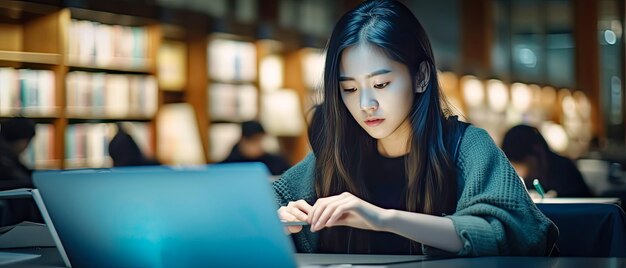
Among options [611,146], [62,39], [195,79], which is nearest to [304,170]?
[62,39]

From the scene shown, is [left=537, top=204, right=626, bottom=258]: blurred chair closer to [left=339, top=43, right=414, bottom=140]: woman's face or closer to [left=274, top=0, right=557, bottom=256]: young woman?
[left=274, top=0, right=557, bottom=256]: young woman

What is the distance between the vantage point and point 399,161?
2.24m

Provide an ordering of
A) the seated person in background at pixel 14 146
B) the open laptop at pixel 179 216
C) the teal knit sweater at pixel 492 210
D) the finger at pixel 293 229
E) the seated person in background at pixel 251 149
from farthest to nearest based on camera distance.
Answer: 1. the seated person in background at pixel 251 149
2. the seated person in background at pixel 14 146
3. the finger at pixel 293 229
4. the teal knit sweater at pixel 492 210
5. the open laptop at pixel 179 216

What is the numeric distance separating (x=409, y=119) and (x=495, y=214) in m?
0.34

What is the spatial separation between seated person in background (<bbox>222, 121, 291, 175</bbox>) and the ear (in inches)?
193

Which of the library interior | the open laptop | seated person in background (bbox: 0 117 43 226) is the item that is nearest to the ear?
the library interior

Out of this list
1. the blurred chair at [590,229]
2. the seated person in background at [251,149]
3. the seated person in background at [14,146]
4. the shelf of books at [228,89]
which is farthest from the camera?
the shelf of books at [228,89]

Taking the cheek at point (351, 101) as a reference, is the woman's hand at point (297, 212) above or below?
below

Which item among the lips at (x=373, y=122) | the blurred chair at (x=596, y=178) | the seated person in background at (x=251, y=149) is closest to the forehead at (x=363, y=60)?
the lips at (x=373, y=122)

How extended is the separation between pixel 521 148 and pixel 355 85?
3.33 meters

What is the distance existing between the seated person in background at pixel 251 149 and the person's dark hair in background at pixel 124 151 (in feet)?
2.81

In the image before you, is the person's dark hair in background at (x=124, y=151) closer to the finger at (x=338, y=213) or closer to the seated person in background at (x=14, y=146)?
the seated person in background at (x=14, y=146)

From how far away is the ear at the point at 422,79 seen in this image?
2.20 metres

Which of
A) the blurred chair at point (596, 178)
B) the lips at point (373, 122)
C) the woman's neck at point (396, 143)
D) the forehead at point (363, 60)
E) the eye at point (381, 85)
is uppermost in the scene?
the forehead at point (363, 60)
